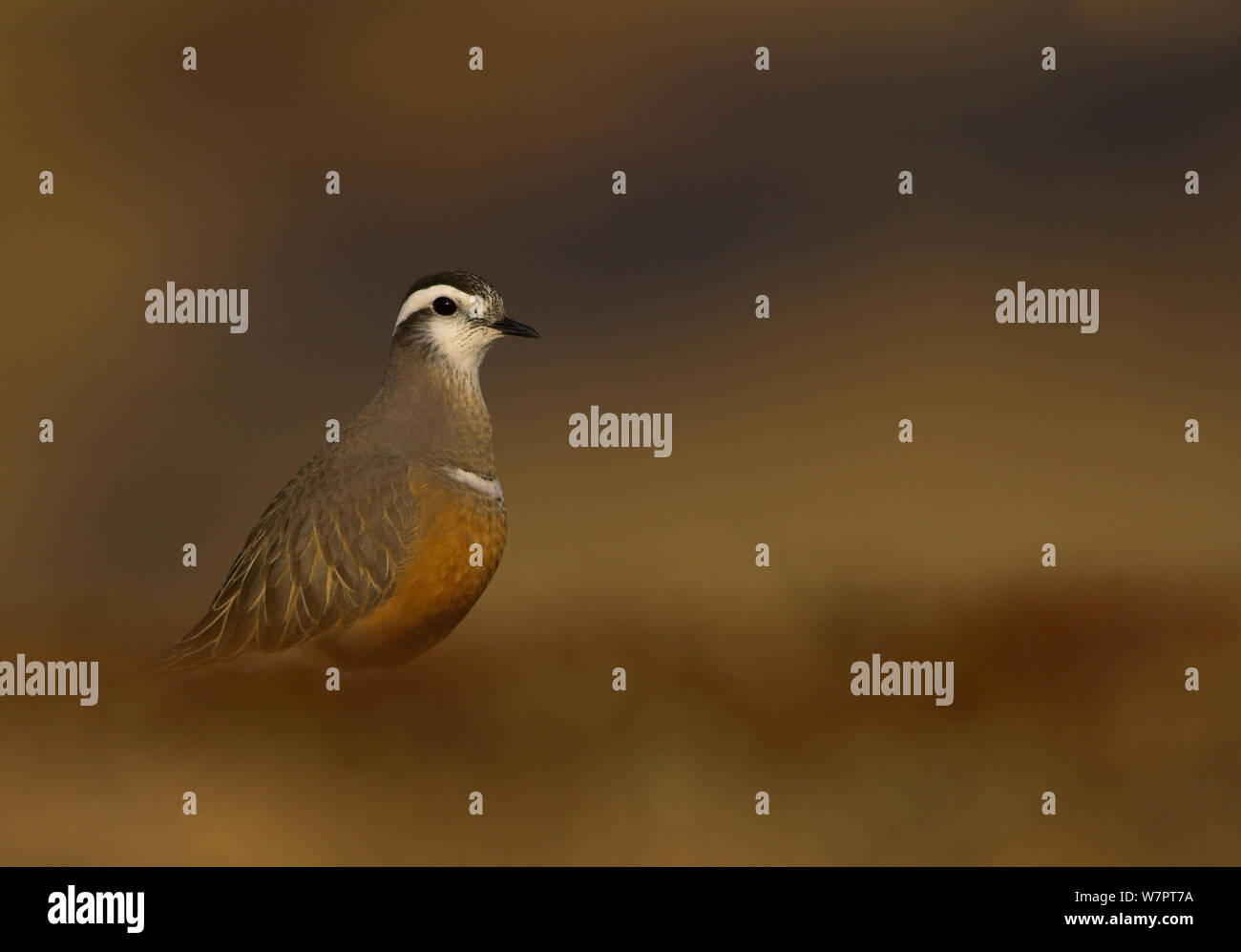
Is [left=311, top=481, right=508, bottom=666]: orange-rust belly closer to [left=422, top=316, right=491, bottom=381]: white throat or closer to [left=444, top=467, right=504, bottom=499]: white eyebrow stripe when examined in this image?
[left=444, top=467, right=504, bottom=499]: white eyebrow stripe

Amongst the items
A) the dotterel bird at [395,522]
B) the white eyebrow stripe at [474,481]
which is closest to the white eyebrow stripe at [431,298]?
the dotterel bird at [395,522]

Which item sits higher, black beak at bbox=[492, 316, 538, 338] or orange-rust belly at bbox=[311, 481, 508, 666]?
black beak at bbox=[492, 316, 538, 338]

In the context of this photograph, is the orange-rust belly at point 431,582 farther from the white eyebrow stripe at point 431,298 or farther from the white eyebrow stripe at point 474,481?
the white eyebrow stripe at point 431,298

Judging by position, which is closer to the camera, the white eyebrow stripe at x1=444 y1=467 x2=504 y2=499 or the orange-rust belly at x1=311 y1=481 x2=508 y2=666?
the orange-rust belly at x1=311 y1=481 x2=508 y2=666

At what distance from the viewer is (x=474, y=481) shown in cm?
984

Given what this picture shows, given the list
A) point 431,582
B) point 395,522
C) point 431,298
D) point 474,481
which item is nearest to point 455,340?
point 431,298

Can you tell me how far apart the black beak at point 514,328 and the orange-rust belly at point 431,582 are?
3.51 ft

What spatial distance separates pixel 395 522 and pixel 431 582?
18.1 inches

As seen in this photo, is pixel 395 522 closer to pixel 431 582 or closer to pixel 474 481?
pixel 431 582

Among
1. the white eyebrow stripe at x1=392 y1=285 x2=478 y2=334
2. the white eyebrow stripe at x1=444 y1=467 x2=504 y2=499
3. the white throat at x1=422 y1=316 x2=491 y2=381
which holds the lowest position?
the white eyebrow stripe at x1=444 y1=467 x2=504 y2=499

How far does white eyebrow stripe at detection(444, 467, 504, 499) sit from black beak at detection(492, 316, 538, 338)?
37.1 inches

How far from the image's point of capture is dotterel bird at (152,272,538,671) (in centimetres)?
960

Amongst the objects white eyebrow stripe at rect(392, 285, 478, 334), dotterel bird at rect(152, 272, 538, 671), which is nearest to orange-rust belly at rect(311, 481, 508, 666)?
dotterel bird at rect(152, 272, 538, 671)

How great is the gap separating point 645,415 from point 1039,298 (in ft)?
10.7
